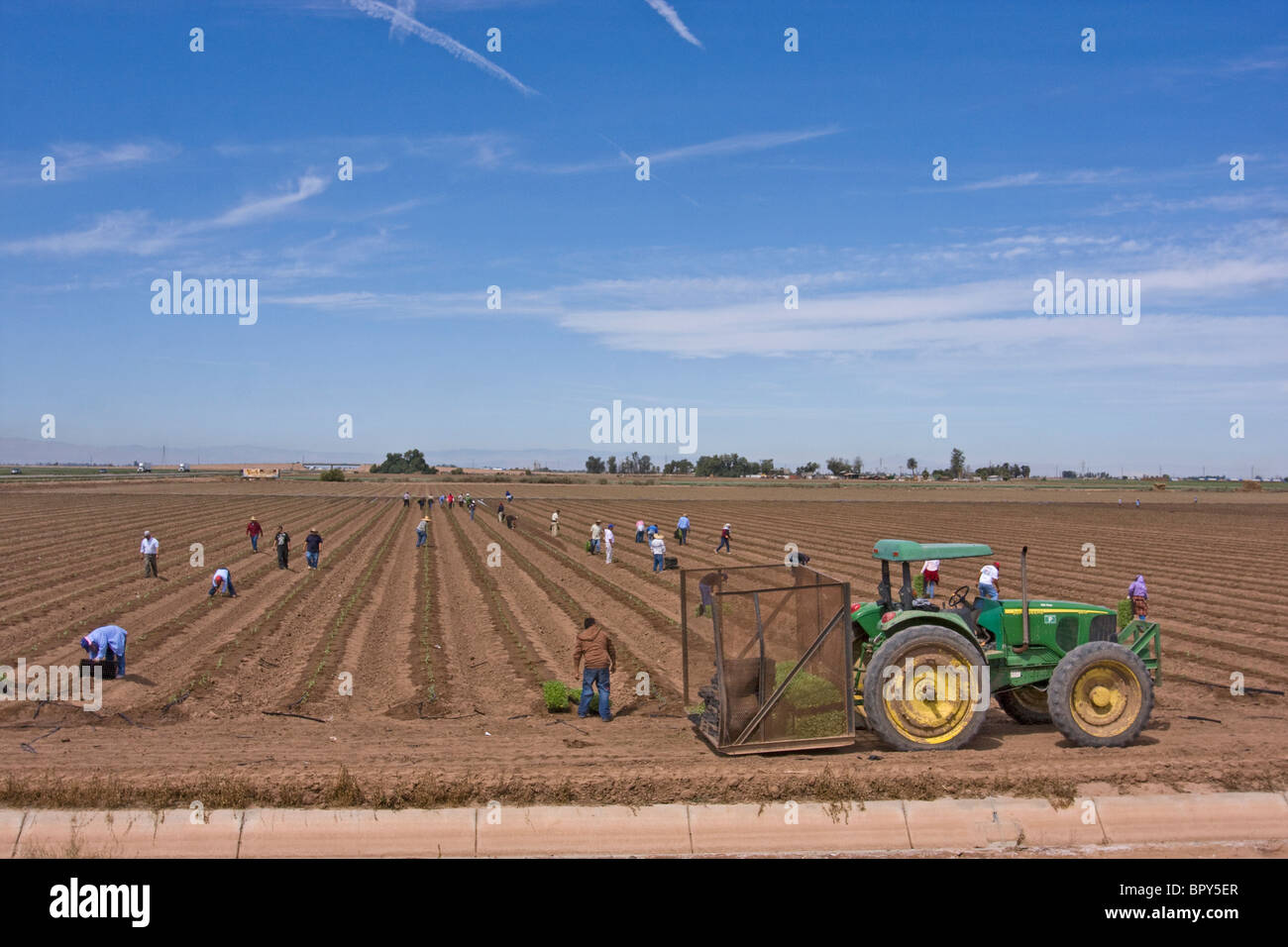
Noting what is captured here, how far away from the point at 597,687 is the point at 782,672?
383 centimetres

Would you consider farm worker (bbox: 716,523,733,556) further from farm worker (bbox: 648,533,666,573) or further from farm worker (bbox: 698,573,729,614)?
farm worker (bbox: 698,573,729,614)

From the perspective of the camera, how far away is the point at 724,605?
9156 millimetres

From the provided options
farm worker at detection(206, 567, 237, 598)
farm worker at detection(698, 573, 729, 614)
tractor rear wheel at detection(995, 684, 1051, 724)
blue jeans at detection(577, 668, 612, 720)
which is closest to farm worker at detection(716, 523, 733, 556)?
farm worker at detection(206, 567, 237, 598)

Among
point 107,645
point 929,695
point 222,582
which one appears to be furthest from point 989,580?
point 222,582

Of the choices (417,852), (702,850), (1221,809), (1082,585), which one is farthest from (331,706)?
(1082,585)

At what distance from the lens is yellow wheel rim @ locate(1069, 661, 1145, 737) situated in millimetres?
9492

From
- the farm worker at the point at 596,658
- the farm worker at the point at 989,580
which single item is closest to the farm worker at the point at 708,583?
the farm worker at the point at 596,658

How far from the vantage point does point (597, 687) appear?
1245 cm

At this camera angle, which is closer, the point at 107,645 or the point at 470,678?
the point at 107,645

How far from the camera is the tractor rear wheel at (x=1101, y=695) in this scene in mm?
9328

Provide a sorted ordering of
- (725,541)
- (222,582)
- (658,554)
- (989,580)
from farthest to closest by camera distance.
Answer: (725,541)
(658,554)
(222,582)
(989,580)

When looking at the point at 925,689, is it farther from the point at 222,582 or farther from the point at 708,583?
the point at 222,582
